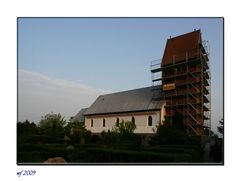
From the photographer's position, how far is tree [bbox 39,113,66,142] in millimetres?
10955

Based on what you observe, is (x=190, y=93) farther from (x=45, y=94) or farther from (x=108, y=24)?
(x=45, y=94)

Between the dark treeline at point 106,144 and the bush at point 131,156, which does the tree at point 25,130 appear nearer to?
the dark treeline at point 106,144

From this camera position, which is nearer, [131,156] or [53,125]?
[131,156]

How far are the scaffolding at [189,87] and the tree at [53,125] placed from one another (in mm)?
2985

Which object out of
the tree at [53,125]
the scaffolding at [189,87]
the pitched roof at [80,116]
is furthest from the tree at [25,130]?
the scaffolding at [189,87]

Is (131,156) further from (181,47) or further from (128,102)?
(181,47)

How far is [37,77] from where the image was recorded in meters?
10.5

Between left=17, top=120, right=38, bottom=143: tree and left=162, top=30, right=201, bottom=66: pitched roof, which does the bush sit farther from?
left=162, top=30, right=201, bottom=66: pitched roof

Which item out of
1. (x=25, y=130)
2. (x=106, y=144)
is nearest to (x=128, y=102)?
(x=106, y=144)

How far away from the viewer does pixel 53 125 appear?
11.0m

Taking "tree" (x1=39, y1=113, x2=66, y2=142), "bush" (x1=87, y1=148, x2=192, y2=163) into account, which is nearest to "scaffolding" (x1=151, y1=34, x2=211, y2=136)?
"bush" (x1=87, y1=148, x2=192, y2=163)

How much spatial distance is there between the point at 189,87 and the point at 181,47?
1.28m

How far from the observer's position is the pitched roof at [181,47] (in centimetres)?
1099
